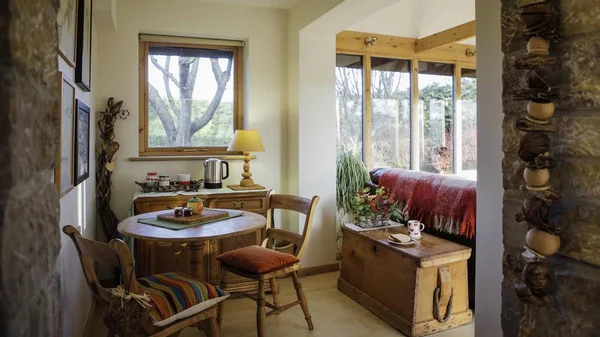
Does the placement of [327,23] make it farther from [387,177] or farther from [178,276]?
[178,276]

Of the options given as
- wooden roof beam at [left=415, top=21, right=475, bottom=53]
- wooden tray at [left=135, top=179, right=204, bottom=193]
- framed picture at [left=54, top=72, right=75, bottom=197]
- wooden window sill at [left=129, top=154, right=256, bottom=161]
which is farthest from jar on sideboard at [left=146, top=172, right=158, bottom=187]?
wooden roof beam at [left=415, top=21, right=475, bottom=53]

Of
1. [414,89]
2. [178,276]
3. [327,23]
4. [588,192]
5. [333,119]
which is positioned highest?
[327,23]

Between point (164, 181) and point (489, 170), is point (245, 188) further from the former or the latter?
point (489, 170)

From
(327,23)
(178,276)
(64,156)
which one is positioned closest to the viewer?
(64,156)

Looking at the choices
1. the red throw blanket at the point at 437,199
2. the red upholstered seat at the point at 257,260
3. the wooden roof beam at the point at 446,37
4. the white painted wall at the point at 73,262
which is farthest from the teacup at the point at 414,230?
the wooden roof beam at the point at 446,37

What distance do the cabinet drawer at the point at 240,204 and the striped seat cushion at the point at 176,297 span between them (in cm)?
121

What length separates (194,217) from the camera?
2.38 metres

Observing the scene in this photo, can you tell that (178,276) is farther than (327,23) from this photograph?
No

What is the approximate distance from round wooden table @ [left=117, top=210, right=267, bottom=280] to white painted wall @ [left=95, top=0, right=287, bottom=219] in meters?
1.16

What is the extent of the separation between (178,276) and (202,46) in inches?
96.1

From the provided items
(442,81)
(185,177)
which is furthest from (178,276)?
(442,81)

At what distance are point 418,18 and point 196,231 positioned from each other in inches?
149

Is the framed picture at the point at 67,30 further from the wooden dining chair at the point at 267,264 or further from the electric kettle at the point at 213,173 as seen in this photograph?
the electric kettle at the point at 213,173

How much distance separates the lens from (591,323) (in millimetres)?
918
